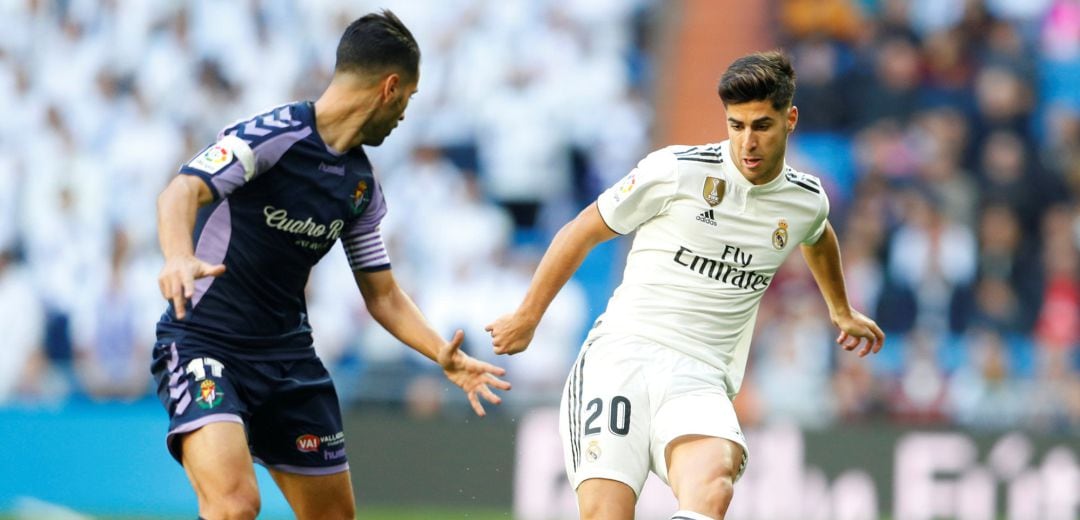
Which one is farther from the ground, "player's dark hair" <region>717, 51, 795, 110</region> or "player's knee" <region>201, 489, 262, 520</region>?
"player's dark hair" <region>717, 51, 795, 110</region>

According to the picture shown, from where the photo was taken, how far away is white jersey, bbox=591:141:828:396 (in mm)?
7066

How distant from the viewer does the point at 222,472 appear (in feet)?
21.5

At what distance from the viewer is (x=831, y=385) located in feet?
46.5

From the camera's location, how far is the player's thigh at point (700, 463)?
670 centimetres

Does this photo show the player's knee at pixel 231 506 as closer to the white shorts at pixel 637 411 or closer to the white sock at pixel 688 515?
the white shorts at pixel 637 411

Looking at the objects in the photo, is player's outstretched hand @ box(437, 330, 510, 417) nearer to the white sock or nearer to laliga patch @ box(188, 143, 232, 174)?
the white sock

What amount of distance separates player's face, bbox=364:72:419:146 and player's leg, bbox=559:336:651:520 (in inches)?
51.3

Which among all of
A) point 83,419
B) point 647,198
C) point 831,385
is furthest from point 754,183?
point 83,419

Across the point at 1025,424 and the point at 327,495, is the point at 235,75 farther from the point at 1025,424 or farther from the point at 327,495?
the point at 327,495

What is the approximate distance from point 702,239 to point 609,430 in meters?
0.89

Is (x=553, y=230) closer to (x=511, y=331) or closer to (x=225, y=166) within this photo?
(x=511, y=331)

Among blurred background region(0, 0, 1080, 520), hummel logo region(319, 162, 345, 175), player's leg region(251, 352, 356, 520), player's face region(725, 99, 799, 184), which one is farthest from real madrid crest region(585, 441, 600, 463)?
blurred background region(0, 0, 1080, 520)

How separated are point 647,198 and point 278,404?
1.78 meters

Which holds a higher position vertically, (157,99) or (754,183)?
Answer: (157,99)
